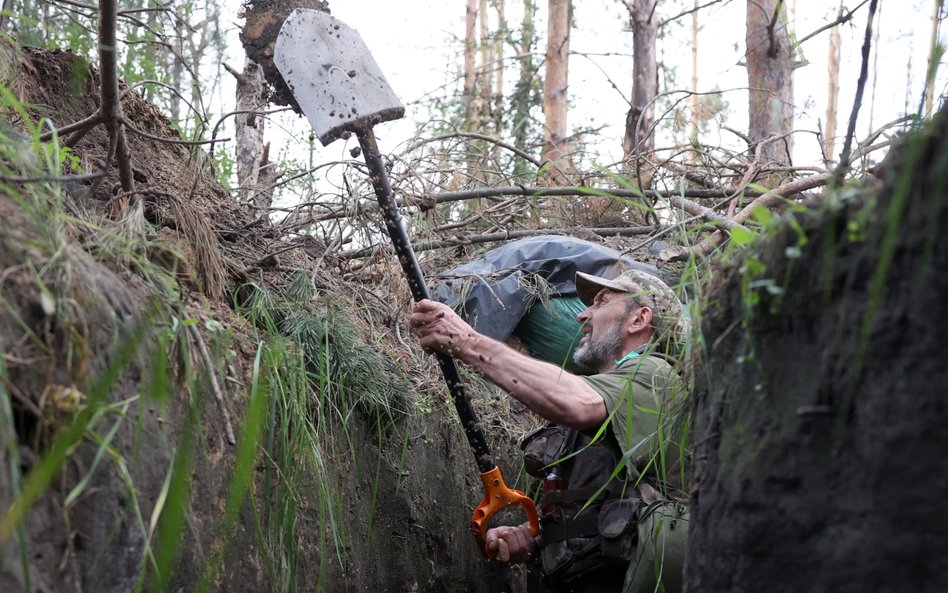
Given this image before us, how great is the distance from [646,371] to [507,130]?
9399 millimetres

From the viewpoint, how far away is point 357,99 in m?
3.38

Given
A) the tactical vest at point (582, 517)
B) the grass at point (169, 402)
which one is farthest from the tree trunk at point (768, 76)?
the grass at point (169, 402)

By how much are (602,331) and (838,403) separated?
237cm

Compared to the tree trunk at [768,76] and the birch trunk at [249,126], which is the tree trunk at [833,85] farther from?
the birch trunk at [249,126]

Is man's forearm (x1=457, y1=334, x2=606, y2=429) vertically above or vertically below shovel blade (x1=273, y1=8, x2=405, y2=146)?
below

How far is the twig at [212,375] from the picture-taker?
2336 mm

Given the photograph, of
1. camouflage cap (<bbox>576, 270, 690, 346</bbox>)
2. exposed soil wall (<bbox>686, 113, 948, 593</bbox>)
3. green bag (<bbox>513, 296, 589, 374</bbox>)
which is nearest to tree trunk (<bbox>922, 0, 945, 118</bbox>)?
exposed soil wall (<bbox>686, 113, 948, 593</bbox>)

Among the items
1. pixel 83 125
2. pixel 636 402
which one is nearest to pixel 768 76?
pixel 636 402

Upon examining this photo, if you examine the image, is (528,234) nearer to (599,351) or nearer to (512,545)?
(599,351)

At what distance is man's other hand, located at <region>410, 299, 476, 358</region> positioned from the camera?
3291 mm

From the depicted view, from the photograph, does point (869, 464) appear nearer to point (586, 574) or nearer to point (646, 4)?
point (586, 574)

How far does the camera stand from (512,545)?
11.8 feet

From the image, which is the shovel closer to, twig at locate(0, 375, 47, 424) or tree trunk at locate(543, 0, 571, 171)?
twig at locate(0, 375, 47, 424)

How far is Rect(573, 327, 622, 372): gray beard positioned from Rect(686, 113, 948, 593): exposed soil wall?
6.22ft
